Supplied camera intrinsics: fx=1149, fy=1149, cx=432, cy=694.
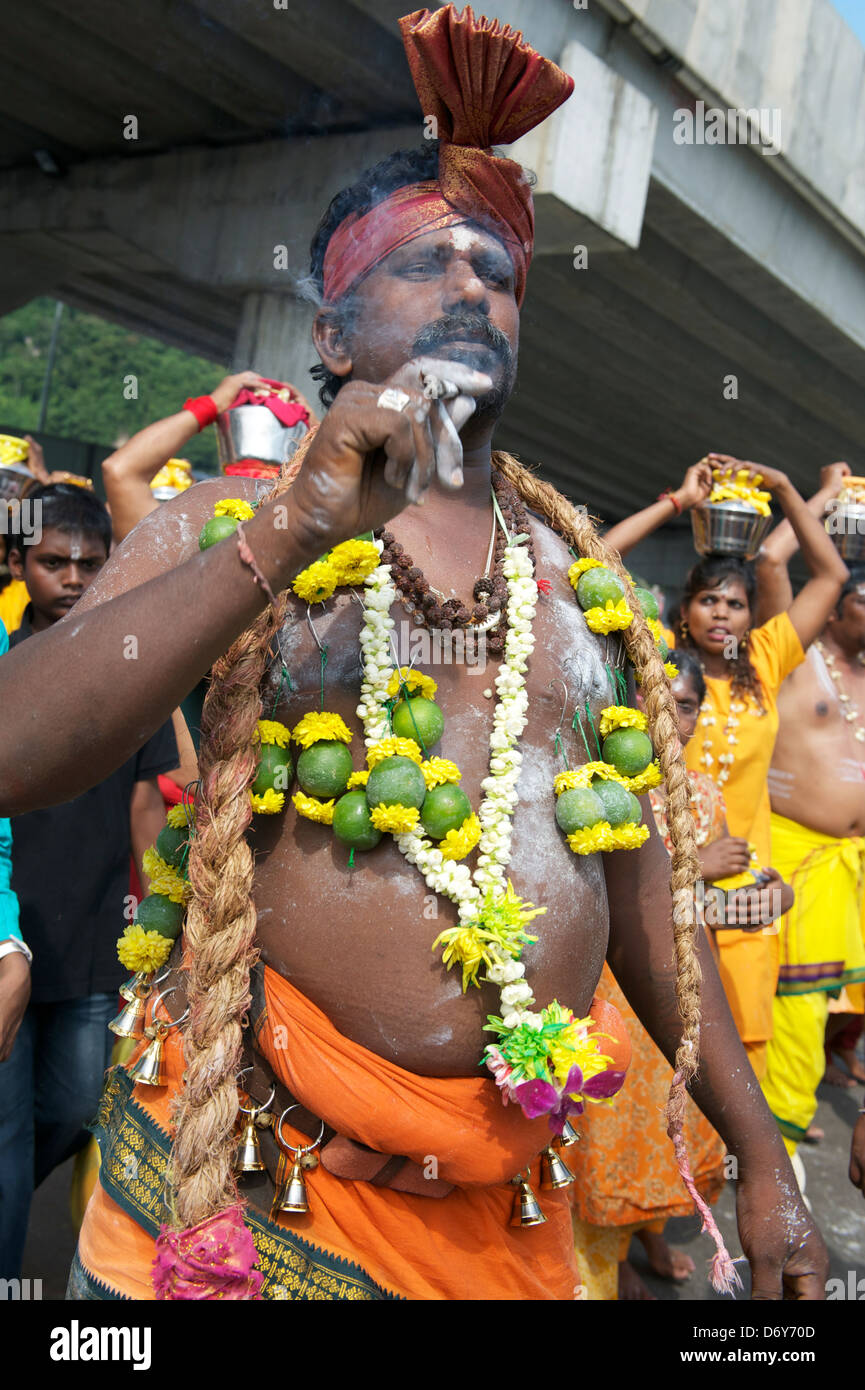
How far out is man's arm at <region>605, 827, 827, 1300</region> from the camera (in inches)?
74.3

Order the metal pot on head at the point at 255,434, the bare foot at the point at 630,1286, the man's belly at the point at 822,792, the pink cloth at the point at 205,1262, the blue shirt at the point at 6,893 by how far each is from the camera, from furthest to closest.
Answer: the man's belly at the point at 822,792, the metal pot on head at the point at 255,434, the bare foot at the point at 630,1286, the blue shirt at the point at 6,893, the pink cloth at the point at 205,1262

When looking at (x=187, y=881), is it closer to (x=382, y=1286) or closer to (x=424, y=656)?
(x=424, y=656)

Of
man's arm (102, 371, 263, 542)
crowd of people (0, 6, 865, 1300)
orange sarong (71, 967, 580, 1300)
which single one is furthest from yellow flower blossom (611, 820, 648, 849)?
man's arm (102, 371, 263, 542)

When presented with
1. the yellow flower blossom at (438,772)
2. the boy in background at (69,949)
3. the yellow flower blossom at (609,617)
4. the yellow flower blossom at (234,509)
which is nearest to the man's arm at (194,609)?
the yellow flower blossom at (234,509)

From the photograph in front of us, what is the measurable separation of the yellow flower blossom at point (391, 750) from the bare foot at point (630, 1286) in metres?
2.73

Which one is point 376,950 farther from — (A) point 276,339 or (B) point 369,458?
(A) point 276,339

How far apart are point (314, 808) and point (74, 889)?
5.98ft

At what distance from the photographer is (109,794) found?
338cm

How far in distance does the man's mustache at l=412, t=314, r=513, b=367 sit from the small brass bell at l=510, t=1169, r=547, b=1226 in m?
1.29

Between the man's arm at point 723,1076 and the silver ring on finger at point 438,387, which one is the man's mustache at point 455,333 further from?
the man's arm at point 723,1076

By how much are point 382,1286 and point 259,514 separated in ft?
3.71

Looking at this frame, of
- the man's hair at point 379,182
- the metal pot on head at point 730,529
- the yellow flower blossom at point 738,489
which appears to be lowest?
the man's hair at point 379,182

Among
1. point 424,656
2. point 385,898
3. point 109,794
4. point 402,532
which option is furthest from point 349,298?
point 109,794

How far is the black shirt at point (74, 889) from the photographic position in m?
3.13
